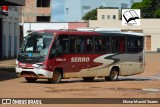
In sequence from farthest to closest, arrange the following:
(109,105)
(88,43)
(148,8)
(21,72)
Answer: (148,8) → (88,43) → (21,72) → (109,105)

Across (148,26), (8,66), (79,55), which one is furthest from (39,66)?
(148,26)

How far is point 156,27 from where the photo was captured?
104m

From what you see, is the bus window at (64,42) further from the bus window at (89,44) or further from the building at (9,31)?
the building at (9,31)

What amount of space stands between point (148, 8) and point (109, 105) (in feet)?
375

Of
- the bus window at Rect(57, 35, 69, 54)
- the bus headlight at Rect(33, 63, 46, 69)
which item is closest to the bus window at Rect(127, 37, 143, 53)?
the bus window at Rect(57, 35, 69, 54)

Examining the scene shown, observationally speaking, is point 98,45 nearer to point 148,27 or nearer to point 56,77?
point 56,77

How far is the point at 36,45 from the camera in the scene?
26.5 m

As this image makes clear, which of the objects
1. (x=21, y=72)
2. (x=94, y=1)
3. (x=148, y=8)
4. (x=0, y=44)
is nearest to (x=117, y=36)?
(x=21, y=72)

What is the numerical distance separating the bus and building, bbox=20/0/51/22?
175 ft

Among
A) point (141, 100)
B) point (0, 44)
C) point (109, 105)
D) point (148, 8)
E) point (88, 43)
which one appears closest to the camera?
point (109, 105)

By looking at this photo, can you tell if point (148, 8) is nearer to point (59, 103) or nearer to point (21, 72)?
point (21, 72)

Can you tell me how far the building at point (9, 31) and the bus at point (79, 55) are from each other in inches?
1033

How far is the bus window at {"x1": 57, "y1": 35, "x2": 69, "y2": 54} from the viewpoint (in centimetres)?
2697

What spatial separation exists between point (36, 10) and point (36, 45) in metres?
58.9
